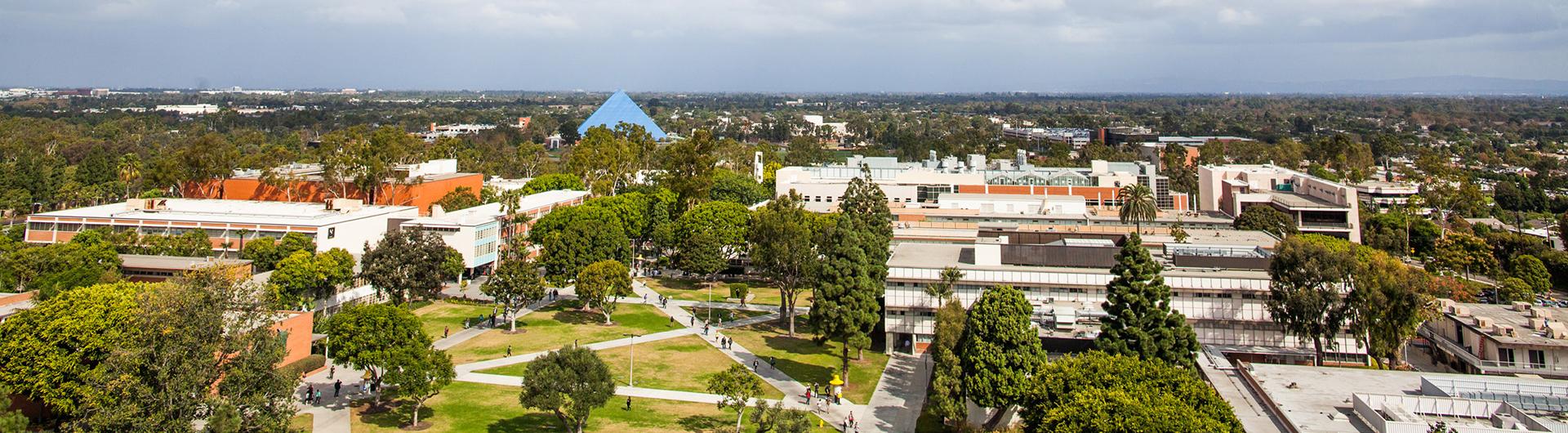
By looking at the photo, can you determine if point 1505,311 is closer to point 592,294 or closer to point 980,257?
point 980,257

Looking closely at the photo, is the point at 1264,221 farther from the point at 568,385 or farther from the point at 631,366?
the point at 568,385

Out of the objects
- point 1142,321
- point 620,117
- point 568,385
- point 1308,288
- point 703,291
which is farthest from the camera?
point 620,117

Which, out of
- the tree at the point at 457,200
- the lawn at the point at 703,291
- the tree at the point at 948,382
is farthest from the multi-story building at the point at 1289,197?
the tree at the point at 457,200

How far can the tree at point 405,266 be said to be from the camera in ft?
134

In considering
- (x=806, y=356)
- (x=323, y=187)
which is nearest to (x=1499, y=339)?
(x=806, y=356)

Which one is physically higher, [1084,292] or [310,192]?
[310,192]

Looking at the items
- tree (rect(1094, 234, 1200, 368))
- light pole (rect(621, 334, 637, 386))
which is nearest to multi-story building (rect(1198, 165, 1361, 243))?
tree (rect(1094, 234, 1200, 368))

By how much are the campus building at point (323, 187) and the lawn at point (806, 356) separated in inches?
1247

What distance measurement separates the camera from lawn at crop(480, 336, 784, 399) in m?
32.9

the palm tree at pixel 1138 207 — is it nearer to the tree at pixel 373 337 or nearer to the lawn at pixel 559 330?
the lawn at pixel 559 330

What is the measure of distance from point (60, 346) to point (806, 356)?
2427 cm

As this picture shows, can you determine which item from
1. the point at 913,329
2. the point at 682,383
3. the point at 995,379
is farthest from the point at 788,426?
the point at 913,329

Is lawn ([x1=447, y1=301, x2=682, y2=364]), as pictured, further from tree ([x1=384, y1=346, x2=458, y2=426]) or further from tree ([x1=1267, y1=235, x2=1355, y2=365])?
tree ([x1=1267, y1=235, x2=1355, y2=365])

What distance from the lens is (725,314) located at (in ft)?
148
